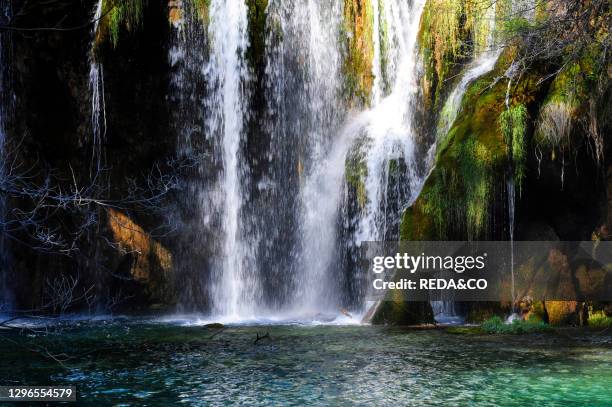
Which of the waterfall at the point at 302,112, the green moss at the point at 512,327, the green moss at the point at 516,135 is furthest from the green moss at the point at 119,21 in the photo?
Result: the green moss at the point at 512,327

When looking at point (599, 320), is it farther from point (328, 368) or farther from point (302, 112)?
point (302, 112)

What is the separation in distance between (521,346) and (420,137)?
6634mm

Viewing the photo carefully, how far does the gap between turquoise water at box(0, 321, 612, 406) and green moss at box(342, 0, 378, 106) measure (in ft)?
25.1

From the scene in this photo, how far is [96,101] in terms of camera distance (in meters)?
17.2

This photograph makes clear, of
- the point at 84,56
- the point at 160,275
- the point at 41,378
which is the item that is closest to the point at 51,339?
the point at 41,378

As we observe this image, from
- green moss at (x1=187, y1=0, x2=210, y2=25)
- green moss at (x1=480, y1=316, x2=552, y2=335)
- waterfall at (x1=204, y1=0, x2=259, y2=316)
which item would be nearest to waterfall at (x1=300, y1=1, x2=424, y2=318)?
waterfall at (x1=204, y1=0, x2=259, y2=316)

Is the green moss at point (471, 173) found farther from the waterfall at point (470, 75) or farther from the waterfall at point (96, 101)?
the waterfall at point (96, 101)

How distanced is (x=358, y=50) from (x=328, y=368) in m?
11.2

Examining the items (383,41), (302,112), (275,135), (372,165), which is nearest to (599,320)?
(372,165)

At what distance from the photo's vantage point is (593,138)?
12031mm

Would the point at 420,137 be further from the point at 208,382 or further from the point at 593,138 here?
the point at 208,382

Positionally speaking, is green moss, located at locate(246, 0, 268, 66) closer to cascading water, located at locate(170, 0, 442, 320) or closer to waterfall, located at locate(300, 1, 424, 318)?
cascading water, located at locate(170, 0, 442, 320)

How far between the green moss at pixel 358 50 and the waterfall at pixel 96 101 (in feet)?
19.8

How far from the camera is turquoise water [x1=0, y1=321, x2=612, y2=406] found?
6.93 meters
